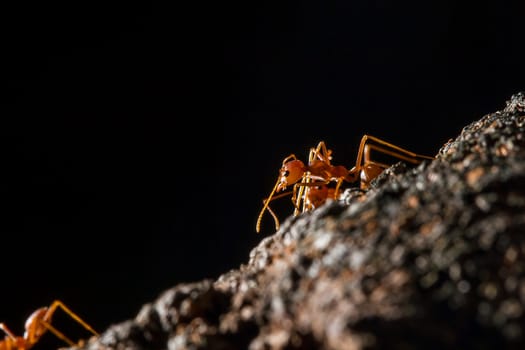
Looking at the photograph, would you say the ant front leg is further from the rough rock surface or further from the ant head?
the ant head

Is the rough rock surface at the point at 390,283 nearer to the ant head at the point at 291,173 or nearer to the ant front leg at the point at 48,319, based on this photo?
the ant front leg at the point at 48,319

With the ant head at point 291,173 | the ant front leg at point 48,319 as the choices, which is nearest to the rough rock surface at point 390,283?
the ant front leg at point 48,319

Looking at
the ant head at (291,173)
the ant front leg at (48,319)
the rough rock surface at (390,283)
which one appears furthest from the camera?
the ant head at (291,173)

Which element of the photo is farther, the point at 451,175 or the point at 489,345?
the point at 451,175

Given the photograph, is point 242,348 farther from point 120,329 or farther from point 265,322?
point 120,329

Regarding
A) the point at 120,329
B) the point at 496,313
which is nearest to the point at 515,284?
the point at 496,313

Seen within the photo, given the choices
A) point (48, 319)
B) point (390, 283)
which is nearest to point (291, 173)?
point (48, 319)
